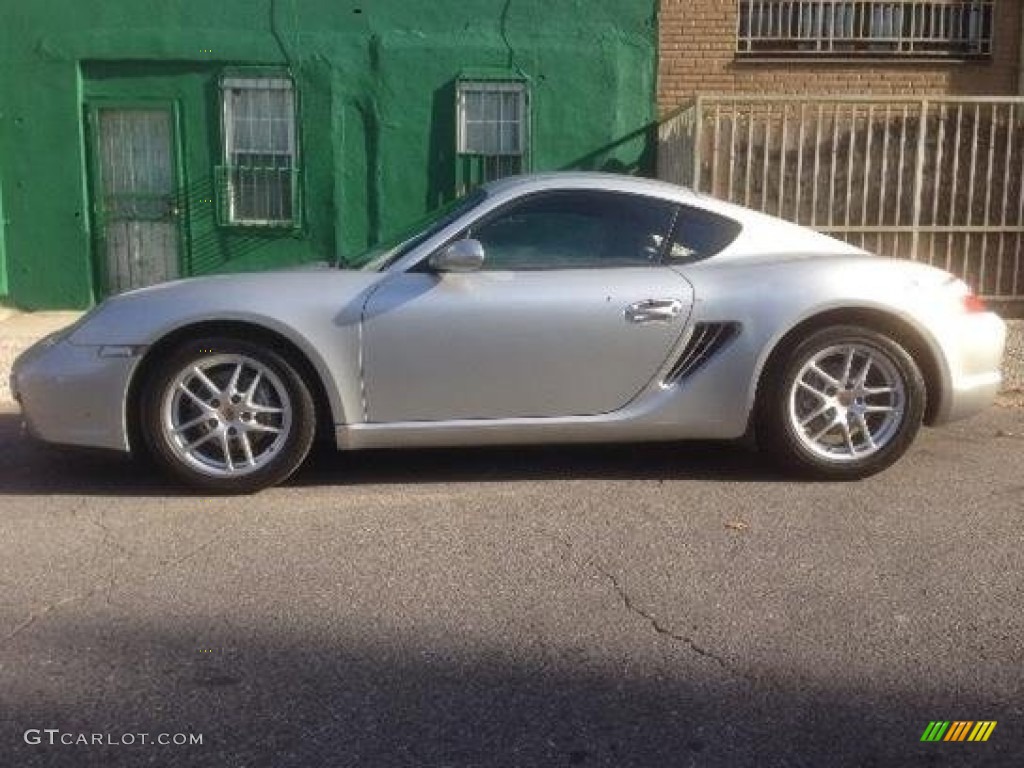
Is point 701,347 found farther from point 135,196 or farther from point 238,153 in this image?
point 135,196

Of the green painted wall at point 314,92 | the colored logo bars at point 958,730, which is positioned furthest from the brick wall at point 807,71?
the colored logo bars at point 958,730

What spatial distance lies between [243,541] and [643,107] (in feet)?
25.6

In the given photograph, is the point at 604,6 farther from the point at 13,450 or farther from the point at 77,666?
the point at 77,666

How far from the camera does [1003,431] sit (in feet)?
21.7

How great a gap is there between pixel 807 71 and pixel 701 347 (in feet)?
23.0

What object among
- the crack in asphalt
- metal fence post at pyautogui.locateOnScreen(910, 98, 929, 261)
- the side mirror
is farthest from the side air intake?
metal fence post at pyautogui.locateOnScreen(910, 98, 929, 261)

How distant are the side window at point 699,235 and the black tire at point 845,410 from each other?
1.91ft

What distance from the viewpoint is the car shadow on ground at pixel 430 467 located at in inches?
219

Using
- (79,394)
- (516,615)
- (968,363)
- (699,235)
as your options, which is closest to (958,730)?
(516,615)

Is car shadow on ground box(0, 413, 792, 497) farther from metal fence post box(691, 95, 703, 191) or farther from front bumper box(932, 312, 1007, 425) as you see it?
metal fence post box(691, 95, 703, 191)

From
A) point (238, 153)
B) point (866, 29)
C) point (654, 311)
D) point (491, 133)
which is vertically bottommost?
point (654, 311)

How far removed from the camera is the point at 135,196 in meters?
11.4

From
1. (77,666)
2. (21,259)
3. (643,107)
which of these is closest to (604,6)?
(643,107)

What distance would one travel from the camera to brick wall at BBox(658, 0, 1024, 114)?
11.4 metres
